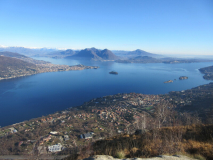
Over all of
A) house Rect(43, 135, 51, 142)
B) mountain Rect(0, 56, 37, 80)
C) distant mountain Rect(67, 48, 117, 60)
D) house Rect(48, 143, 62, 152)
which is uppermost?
distant mountain Rect(67, 48, 117, 60)

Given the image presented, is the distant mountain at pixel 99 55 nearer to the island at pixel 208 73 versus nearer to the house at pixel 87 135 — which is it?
the island at pixel 208 73

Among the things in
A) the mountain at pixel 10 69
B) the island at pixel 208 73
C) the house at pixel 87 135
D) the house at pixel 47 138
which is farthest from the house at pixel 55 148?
the island at pixel 208 73

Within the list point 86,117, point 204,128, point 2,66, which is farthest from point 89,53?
point 204,128

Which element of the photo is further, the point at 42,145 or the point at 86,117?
the point at 86,117

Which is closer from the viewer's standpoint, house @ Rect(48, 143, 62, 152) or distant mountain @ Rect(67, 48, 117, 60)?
house @ Rect(48, 143, 62, 152)

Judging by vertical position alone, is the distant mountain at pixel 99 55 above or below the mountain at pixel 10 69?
above

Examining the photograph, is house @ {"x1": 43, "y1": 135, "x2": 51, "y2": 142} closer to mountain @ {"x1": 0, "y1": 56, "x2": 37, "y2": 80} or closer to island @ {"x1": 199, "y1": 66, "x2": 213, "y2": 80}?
mountain @ {"x1": 0, "y1": 56, "x2": 37, "y2": 80}

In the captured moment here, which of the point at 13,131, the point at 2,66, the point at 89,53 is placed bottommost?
the point at 13,131

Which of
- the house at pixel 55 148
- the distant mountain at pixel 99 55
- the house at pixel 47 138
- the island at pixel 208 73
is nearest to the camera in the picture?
the house at pixel 55 148

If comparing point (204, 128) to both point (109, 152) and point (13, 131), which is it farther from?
point (13, 131)

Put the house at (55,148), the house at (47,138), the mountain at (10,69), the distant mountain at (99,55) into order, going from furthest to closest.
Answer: the distant mountain at (99,55) < the mountain at (10,69) < the house at (47,138) < the house at (55,148)

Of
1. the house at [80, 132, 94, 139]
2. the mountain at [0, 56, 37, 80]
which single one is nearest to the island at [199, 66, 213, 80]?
the house at [80, 132, 94, 139]
